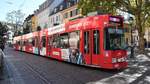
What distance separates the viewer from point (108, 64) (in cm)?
1683

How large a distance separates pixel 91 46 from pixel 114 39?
1611 mm

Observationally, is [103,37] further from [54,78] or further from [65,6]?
[65,6]

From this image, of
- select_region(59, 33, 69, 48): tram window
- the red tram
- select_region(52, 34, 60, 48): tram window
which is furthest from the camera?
select_region(52, 34, 60, 48): tram window

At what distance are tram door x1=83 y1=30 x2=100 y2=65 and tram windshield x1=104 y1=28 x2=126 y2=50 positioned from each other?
2.15ft

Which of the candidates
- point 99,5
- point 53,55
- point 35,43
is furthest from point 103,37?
point 35,43

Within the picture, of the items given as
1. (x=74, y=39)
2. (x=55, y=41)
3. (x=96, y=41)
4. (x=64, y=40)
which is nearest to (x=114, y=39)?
(x=96, y=41)

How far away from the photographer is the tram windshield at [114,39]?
17.0 m

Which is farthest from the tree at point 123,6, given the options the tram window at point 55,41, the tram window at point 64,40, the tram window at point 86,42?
the tram window at point 86,42

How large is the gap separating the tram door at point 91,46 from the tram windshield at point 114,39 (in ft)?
2.15

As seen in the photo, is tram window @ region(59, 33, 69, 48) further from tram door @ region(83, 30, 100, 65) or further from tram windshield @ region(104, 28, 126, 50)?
tram windshield @ region(104, 28, 126, 50)

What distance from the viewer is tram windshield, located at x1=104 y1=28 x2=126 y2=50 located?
1697cm

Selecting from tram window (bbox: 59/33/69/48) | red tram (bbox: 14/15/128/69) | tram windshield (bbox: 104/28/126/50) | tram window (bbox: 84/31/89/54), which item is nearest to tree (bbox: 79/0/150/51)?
tram window (bbox: 59/33/69/48)

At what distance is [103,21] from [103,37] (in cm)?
91

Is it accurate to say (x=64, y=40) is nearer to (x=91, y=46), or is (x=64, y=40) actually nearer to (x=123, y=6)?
(x=91, y=46)
